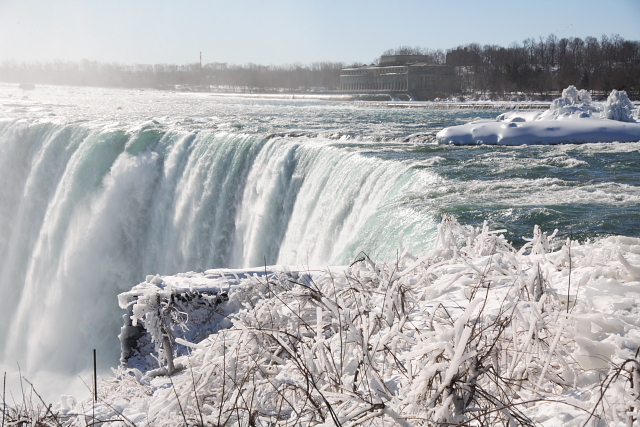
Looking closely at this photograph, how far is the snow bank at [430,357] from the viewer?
220 cm

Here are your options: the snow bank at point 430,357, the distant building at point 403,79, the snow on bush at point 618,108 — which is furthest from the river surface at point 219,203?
the distant building at point 403,79

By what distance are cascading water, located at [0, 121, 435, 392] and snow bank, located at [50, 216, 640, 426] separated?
6.87m

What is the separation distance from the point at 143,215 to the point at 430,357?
15.6 metres

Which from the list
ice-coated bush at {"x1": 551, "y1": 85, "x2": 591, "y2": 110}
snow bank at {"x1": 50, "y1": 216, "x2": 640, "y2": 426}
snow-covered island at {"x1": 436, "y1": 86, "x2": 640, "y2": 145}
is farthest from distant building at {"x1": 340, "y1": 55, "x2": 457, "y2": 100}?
snow bank at {"x1": 50, "y1": 216, "x2": 640, "y2": 426}

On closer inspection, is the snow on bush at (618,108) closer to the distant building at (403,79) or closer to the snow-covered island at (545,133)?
the snow-covered island at (545,133)

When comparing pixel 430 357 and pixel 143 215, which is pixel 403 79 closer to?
pixel 143 215

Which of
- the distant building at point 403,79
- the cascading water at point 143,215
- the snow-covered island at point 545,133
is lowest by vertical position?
the cascading water at point 143,215

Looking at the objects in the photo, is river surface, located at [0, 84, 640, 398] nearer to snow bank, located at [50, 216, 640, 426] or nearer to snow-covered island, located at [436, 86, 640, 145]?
snow-covered island, located at [436, 86, 640, 145]

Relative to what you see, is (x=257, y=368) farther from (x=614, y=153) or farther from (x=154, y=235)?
(x=614, y=153)

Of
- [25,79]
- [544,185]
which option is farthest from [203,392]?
→ [25,79]

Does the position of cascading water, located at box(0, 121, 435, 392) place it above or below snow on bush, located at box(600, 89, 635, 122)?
below

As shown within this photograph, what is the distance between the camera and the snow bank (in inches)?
86.6

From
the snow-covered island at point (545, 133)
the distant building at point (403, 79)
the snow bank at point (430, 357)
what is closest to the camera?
the snow bank at point (430, 357)

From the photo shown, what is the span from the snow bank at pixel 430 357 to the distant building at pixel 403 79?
67864 millimetres
